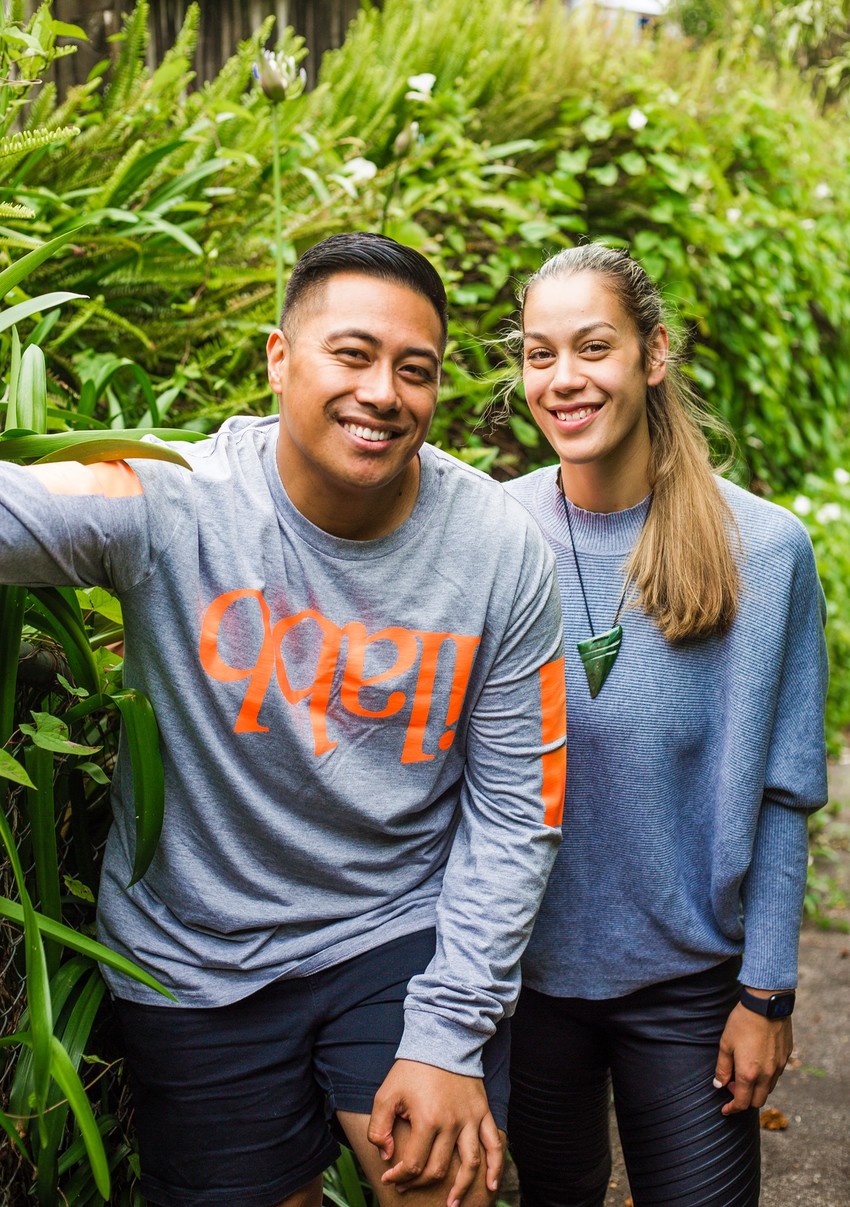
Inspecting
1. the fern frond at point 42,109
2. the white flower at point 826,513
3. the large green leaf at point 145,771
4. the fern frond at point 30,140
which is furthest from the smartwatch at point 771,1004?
the white flower at point 826,513

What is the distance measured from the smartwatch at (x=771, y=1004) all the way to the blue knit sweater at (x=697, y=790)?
0.03m

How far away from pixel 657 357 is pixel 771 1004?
1.10 metres

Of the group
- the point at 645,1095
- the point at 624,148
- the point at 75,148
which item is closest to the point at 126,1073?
the point at 645,1095

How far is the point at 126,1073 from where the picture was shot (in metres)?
1.79

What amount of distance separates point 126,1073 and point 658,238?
3321 mm

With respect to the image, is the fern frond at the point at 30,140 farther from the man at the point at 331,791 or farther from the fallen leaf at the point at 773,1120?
the fallen leaf at the point at 773,1120

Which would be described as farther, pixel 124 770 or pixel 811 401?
pixel 811 401

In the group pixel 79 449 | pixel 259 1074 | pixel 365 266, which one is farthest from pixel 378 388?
pixel 259 1074

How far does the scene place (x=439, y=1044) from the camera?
1533 millimetres

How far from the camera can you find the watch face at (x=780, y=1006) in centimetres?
180

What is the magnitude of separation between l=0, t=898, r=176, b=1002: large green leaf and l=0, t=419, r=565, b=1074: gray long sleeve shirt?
3.1 inches

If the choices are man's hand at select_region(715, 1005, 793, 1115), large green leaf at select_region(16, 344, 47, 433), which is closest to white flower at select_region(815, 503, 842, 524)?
man's hand at select_region(715, 1005, 793, 1115)

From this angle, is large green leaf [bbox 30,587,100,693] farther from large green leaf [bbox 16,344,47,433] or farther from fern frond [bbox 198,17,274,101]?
fern frond [bbox 198,17,274,101]

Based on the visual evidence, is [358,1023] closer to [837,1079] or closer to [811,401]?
[837,1079]
